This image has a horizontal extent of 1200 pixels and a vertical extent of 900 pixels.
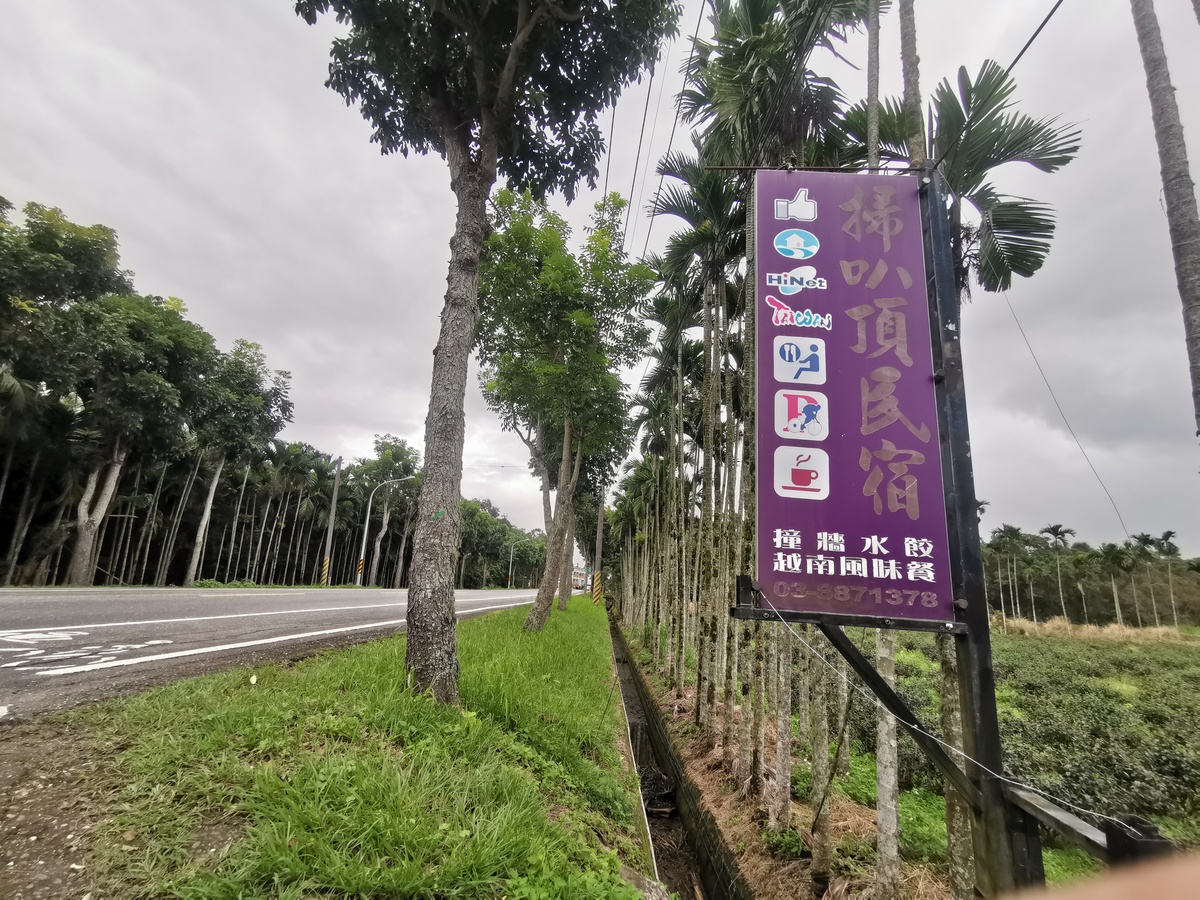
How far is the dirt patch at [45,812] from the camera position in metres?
1.94

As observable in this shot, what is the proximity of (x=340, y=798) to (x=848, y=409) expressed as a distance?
3316mm

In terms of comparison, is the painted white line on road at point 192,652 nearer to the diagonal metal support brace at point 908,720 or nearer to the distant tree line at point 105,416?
the diagonal metal support brace at point 908,720

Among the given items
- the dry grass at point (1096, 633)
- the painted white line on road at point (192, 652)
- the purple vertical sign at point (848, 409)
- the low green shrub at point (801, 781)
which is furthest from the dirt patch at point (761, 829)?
the dry grass at point (1096, 633)

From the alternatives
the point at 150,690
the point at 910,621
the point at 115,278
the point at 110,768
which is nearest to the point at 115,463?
the point at 115,278

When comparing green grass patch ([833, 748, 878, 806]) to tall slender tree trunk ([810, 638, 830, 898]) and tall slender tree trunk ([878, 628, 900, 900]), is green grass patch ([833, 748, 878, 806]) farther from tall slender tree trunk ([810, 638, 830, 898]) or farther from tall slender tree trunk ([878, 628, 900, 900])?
tall slender tree trunk ([878, 628, 900, 900])

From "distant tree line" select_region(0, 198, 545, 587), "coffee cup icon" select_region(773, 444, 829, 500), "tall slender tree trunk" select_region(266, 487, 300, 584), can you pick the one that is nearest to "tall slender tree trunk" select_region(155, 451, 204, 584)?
"distant tree line" select_region(0, 198, 545, 587)

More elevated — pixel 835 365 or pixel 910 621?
pixel 835 365

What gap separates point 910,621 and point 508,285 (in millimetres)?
10180

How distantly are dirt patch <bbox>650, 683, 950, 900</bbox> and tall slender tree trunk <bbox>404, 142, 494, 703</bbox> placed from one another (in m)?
3.00

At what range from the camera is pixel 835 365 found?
2801 millimetres

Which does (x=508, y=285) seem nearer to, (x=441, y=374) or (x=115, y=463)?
(x=441, y=374)

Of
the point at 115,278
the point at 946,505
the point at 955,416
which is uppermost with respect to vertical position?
the point at 115,278

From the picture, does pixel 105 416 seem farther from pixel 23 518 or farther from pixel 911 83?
pixel 911 83

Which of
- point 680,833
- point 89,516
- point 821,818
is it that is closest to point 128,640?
point 680,833
